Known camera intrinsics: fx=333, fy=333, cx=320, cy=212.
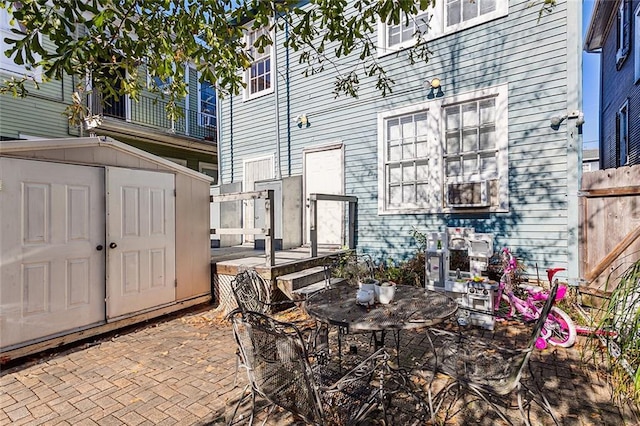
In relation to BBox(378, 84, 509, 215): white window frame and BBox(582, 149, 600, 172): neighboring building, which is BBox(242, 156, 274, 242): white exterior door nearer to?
BBox(378, 84, 509, 215): white window frame

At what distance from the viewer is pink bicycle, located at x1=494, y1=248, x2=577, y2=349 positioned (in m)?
3.81

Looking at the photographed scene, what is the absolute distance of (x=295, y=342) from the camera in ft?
6.04

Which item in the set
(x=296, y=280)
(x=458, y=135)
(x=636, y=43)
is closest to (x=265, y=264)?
(x=296, y=280)

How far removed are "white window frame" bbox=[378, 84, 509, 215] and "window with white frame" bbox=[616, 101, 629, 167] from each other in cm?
634

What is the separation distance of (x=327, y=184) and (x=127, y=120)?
6432 mm

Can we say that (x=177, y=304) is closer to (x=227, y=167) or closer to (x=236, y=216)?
(x=236, y=216)

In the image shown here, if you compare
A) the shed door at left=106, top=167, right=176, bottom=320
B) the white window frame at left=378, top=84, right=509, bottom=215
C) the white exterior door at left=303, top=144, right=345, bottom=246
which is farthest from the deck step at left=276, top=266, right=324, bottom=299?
the white window frame at left=378, top=84, right=509, bottom=215

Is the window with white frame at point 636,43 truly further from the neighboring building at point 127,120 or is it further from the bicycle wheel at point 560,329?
the neighboring building at point 127,120

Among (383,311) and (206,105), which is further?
(206,105)

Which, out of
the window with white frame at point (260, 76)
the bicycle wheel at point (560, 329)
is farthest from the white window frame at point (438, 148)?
the window with white frame at point (260, 76)

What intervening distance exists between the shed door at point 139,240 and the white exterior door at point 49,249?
13 centimetres

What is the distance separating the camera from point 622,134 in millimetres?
9812

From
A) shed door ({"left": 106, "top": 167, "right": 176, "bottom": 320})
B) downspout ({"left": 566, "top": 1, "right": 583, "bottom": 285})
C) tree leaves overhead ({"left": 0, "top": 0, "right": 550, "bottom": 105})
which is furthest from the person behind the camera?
downspout ({"left": 566, "top": 1, "right": 583, "bottom": 285})

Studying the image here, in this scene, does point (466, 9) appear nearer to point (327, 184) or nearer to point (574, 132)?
point (574, 132)
